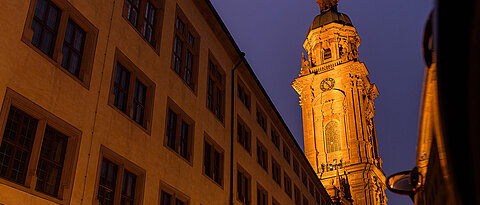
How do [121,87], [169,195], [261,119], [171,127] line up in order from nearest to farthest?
[121,87] < [169,195] < [171,127] < [261,119]

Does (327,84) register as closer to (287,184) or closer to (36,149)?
(287,184)

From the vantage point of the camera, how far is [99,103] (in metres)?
16.0

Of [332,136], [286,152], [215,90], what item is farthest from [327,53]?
[215,90]

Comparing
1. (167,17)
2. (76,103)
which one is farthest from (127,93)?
(167,17)

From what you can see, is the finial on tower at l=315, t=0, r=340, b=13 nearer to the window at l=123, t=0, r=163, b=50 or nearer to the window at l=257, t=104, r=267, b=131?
the window at l=257, t=104, r=267, b=131

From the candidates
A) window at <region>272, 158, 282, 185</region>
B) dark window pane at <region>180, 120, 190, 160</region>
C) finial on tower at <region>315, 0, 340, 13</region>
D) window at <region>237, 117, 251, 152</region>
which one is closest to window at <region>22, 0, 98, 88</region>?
dark window pane at <region>180, 120, 190, 160</region>

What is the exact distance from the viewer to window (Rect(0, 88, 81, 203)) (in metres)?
12.3

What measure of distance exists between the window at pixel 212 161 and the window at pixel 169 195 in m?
3.33

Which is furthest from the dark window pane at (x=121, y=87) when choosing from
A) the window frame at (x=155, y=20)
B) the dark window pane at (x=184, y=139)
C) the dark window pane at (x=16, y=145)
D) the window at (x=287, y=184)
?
the window at (x=287, y=184)

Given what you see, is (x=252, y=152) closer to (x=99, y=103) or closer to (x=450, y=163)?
(x=99, y=103)

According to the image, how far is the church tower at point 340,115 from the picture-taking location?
278ft

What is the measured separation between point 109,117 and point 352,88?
7960cm

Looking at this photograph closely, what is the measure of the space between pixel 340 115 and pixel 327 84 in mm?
7225

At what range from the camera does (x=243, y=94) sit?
3412cm
